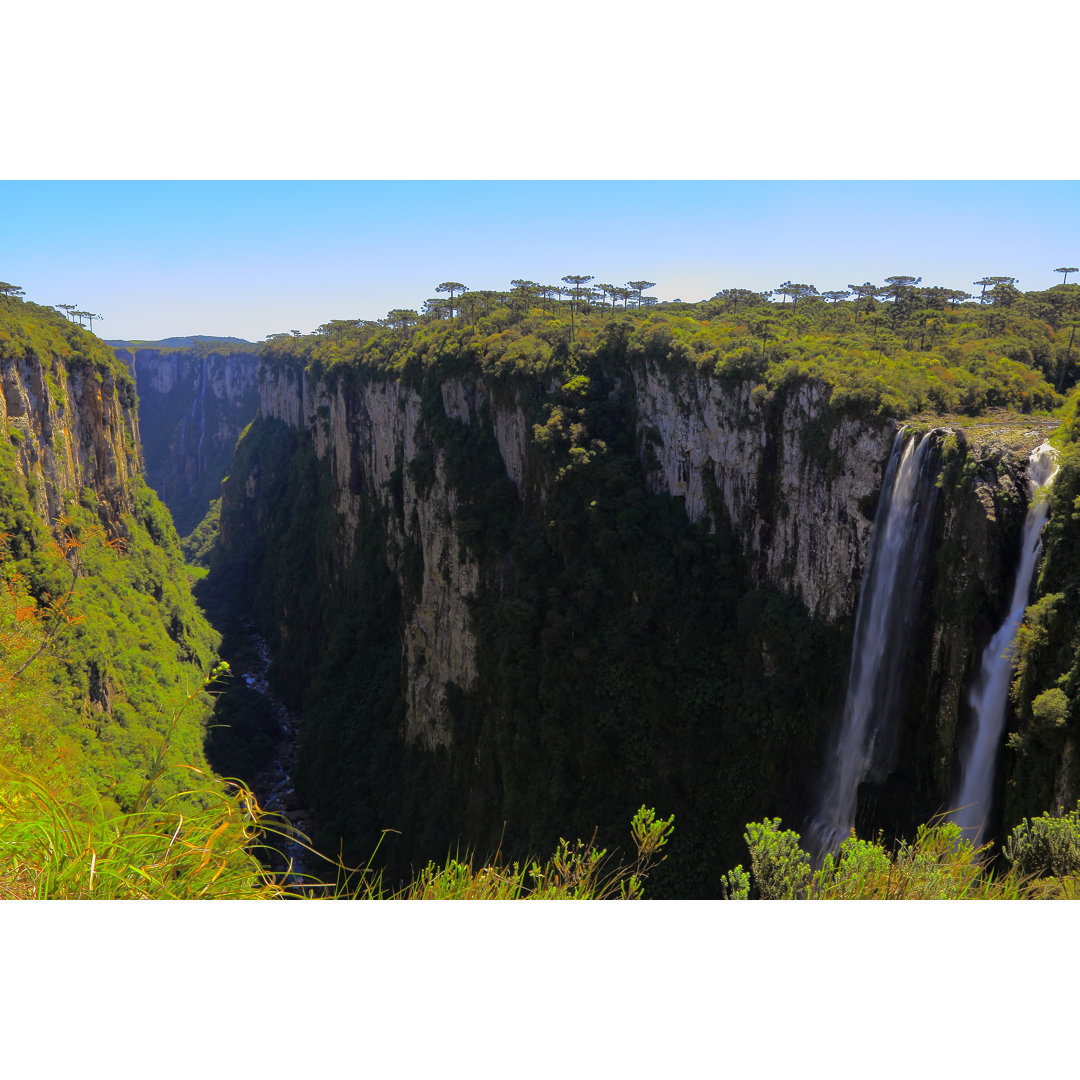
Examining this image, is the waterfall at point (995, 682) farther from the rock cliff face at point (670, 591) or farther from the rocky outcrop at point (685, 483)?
the rocky outcrop at point (685, 483)

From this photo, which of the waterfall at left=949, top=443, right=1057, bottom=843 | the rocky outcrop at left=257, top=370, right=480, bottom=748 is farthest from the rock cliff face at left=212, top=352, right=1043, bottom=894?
the waterfall at left=949, top=443, right=1057, bottom=843

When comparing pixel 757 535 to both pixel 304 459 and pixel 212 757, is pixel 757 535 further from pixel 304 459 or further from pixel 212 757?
pixel 304 459

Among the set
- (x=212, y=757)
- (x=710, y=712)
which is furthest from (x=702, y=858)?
(x=212, y=757)

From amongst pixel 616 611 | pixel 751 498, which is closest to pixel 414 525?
pixel 616 611

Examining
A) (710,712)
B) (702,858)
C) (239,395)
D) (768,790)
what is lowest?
(702,858)

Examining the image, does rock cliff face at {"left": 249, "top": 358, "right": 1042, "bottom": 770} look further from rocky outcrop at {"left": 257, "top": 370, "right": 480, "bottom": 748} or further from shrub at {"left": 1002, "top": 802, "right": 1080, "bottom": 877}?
shrub at {"left": 1002, "top": 802, "right": 1080, "bottom": 877}
